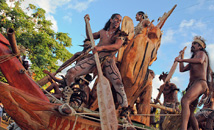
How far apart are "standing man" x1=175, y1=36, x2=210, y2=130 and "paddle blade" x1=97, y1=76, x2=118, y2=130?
196 cm

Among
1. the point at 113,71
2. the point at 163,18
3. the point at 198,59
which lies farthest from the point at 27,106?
the point at 163,18

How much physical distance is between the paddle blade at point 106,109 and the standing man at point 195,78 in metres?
1.96

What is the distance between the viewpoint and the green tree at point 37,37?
13.6 meters

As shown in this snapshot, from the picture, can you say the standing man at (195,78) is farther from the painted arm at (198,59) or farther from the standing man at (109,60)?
the standing man at (109,60)

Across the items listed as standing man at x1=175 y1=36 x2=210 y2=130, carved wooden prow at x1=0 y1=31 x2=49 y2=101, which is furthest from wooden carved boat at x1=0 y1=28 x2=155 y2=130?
standing man at x1=175 y1=36 x2=210 y2=130

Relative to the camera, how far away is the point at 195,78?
15.7 ft

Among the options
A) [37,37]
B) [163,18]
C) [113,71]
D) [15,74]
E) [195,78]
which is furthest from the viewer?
[37,37]

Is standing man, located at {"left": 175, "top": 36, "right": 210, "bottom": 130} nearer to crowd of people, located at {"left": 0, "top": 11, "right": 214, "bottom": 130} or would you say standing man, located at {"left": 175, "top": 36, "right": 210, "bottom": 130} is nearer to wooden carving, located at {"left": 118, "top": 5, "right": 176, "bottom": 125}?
crowd of people, located at {"left": 0, "top": 11, "right": 214, "bottom": 130}

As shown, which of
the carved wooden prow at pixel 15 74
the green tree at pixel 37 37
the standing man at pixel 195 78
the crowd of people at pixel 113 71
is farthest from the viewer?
the green tree at pixel 37 37

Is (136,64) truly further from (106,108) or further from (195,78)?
(106,108)

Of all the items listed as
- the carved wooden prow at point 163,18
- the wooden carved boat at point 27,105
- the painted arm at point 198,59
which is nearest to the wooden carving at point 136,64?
the painted arm at point 198,59

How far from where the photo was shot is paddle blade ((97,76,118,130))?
2906mm

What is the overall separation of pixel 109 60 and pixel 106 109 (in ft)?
4.97

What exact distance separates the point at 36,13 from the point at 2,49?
46.2ft
